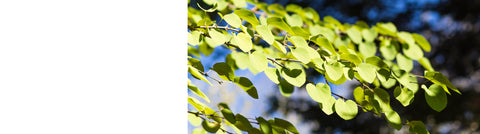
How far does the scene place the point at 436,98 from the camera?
61 centimetres

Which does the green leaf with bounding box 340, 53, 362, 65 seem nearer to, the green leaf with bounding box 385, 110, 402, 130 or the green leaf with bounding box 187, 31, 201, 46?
the green leaf with bounding box 385, 110, 402, 130

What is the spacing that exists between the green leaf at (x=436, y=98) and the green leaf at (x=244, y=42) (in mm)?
319

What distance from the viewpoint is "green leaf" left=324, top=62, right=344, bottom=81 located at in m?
0.56

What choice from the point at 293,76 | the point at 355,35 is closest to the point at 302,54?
the point at 293,76

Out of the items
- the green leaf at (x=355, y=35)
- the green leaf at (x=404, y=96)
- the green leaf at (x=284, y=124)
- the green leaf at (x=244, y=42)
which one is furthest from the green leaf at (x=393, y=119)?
the green leaf at (x=355, y=35)

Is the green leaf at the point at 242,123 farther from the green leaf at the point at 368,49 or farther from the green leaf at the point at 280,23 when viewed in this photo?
the green leaf at the point at 368,49

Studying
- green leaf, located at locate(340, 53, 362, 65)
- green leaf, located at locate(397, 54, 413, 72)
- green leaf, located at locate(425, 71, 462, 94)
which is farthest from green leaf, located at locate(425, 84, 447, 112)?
green leaf, located at locate(397, 54, 413, 72)

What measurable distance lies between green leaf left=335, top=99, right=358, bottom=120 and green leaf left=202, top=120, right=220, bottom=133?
0.65ft

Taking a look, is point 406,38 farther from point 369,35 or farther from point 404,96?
point 404,96

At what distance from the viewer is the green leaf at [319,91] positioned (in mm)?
569
